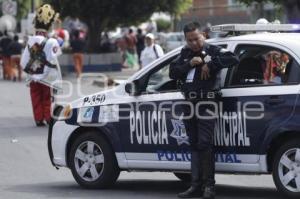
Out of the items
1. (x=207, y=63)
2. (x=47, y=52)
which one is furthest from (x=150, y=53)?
(x=207, y=63)

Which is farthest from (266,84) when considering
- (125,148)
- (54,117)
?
(54,117)

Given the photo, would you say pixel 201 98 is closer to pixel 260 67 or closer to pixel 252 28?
pixel 260 67

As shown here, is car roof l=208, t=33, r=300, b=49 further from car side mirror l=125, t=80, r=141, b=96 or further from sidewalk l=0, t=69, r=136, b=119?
sidewalk l=0, t=69, r=136, b=119

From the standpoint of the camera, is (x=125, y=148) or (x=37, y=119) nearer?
(x=125, y=148)

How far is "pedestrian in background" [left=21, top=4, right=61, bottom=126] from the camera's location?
1611cm

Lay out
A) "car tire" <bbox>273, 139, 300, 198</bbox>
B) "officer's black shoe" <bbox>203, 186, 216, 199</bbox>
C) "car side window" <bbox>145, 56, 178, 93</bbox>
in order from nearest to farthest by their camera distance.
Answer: "car tire" <bbox>273, 139, 300, 198</bbox>
"officer's black shoe" <bbox>203, 186, 216, 199</bbox>
"car side window" <bbox>145, 56, 178, 93</bbox>

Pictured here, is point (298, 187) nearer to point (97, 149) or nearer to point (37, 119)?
point (97, 149)

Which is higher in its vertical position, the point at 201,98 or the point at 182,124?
the point at 201,98

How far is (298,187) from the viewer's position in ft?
26.3

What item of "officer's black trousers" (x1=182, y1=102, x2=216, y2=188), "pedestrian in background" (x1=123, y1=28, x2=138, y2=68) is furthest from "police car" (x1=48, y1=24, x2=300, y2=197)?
"pedestrian in background" (x1=123, y1=28, x2=138, y2=68)

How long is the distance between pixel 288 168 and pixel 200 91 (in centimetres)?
114

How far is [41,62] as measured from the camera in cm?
1620

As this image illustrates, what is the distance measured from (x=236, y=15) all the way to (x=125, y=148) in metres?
52.8

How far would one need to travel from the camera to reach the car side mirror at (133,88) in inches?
356
